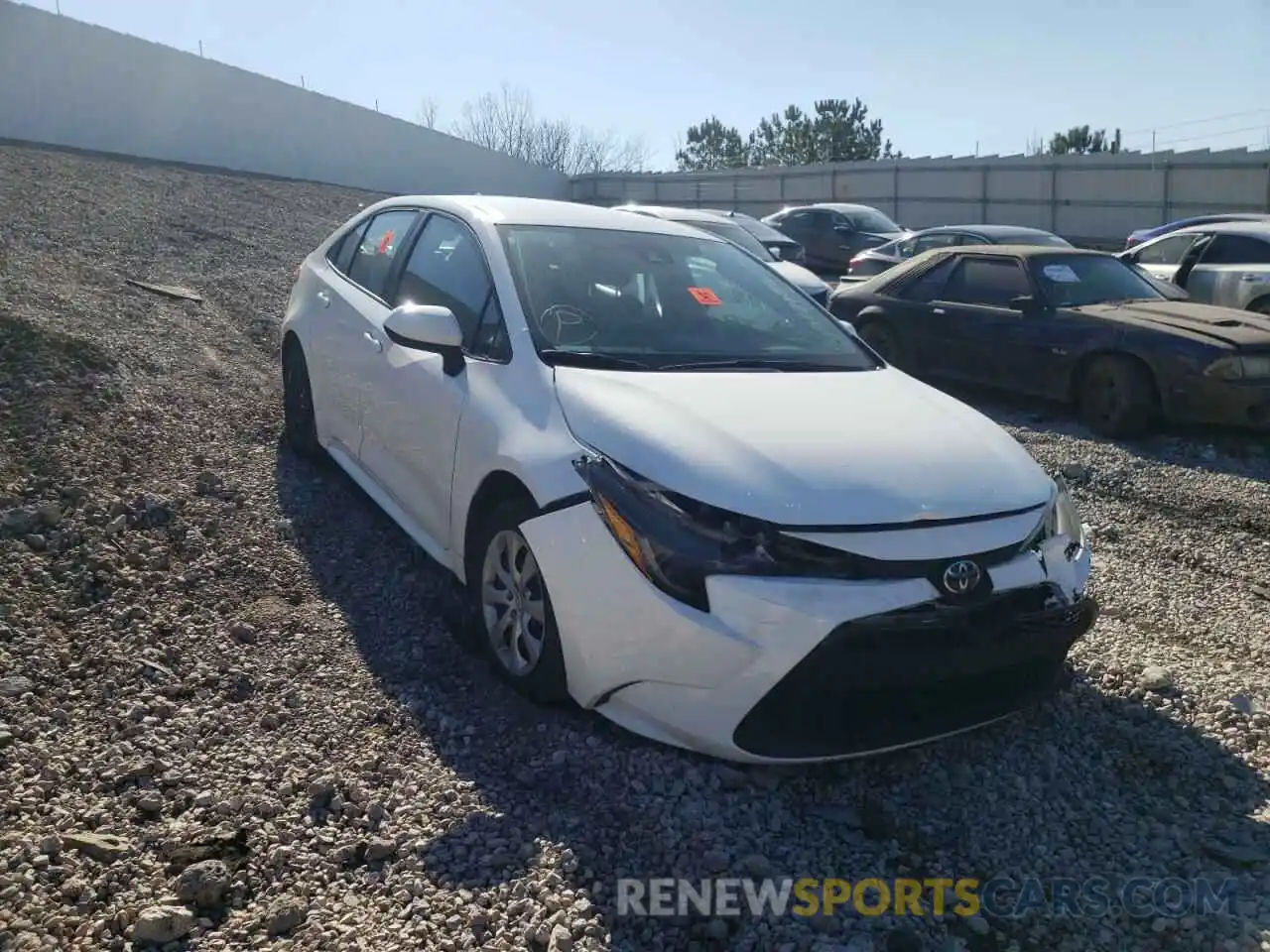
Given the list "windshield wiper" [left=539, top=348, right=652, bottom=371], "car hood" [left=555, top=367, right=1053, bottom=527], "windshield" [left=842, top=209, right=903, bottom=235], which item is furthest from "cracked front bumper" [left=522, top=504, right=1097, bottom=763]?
"windshield" [left=842, top=209, right=903, bottom=235]

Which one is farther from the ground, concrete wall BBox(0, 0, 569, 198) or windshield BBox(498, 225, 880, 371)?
concrete wall BBox(0, 0, 569, 198)

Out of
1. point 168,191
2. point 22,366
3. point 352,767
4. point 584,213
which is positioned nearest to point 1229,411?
point 584,213

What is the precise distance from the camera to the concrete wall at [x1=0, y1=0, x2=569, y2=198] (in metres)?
20.0

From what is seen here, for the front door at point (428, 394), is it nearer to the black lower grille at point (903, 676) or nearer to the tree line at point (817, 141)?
the black lower grille at point (903, 676)

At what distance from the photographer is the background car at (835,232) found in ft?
63.2

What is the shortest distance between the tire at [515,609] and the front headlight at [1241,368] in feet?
17.7

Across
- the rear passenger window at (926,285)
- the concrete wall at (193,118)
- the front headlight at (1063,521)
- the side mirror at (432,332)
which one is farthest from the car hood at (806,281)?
the concrete wall at (193,118)

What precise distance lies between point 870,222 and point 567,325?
56.3 ft

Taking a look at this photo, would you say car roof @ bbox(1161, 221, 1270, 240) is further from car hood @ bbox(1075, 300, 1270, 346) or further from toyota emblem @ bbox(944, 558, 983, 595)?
toyota emblem @ bbox(944, 558, 983, 595)

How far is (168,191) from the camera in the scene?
1507 cm

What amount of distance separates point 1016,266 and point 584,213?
16.1ft

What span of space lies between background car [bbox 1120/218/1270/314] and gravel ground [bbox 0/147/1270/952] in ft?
19.4

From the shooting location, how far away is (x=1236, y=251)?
10781 millimetres

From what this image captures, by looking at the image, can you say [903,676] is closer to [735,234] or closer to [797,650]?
[797,650]
